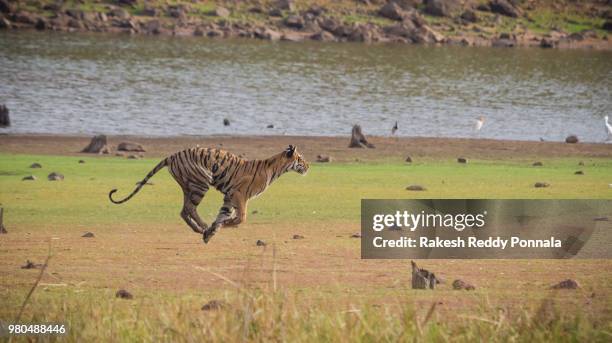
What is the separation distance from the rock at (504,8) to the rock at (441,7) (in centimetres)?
352

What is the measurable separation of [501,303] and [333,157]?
14634 millimetres

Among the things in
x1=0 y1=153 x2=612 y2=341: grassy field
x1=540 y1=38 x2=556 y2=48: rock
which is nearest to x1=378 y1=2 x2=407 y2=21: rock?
x1=540 y1=38 x2=556 y2=48: rock

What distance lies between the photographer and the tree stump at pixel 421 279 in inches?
404

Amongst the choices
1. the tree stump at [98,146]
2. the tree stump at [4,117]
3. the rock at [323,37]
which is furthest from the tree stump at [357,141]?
the rock at [323,37]

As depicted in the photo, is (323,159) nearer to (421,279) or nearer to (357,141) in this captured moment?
(357,141)

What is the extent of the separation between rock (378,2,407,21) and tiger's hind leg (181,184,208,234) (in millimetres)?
71938

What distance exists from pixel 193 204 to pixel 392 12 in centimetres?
7271

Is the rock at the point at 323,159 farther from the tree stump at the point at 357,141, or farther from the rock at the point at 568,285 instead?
the rock at the point at 568,285

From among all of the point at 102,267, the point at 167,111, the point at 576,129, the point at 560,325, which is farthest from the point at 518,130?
the point at 560,325

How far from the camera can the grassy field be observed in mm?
7516

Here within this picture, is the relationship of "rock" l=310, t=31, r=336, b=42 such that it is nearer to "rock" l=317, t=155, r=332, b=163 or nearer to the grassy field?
"rock" l=317, t=155, r=332, b=163

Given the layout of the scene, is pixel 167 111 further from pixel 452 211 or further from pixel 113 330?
pixel 113 330

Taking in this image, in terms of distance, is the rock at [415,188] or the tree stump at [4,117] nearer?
the rock at [415,188]

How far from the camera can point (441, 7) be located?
8700 centimetres
